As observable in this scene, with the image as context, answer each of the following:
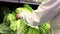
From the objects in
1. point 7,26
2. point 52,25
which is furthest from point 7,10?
point 52,25

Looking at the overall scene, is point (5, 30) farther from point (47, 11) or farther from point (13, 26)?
point (47, 11)

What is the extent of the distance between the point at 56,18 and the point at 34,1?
1021 mm

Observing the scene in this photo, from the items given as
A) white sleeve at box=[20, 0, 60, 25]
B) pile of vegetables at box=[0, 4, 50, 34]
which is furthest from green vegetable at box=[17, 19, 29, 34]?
white sleeve at box=[20, 0, 60, 25]

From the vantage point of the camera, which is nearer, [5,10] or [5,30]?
[5,30]

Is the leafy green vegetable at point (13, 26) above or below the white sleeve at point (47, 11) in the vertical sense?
below

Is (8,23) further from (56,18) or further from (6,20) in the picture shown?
(56,18)

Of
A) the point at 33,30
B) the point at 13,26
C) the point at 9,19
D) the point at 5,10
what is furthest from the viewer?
the point at 5,10

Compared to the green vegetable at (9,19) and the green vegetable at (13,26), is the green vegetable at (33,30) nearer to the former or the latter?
the green vegetable at (13,26)

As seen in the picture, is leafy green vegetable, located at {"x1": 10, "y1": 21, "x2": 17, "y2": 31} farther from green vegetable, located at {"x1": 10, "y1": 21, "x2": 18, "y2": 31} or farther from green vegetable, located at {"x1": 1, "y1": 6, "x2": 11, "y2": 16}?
green vegetable, located at {"x1": 1, "y1": 6, "x2": 11, "y2": 16}

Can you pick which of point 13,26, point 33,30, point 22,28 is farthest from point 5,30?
point 33,30

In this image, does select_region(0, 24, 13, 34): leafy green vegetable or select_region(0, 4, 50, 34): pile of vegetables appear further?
select_region(0, 24, 13, 34): leafy green vegetable

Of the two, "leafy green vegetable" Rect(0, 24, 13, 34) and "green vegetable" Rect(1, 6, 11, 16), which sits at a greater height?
"green vegetable" Rect(1, 6, 11, 16)

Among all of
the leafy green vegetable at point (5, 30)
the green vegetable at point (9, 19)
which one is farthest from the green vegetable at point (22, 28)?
the green vegetable at point (9, 19)

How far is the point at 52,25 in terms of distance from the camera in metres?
1.85
